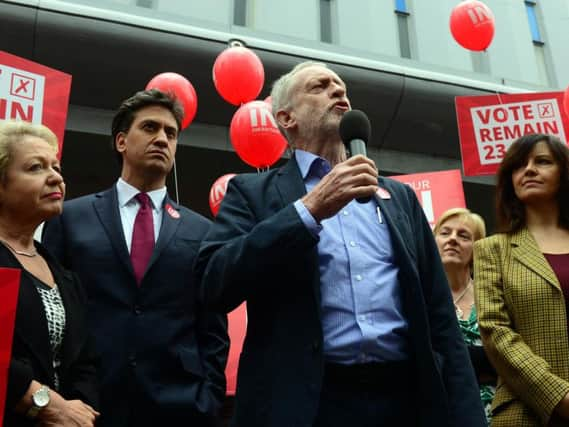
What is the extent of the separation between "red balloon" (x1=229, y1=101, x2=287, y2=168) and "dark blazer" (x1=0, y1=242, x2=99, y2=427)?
10.1ft

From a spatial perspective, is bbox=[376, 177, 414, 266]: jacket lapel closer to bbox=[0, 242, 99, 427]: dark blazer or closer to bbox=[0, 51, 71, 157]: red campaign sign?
bbox=[0, 242, 99, 427]: dark blazer

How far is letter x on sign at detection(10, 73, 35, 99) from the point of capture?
10.5 ft

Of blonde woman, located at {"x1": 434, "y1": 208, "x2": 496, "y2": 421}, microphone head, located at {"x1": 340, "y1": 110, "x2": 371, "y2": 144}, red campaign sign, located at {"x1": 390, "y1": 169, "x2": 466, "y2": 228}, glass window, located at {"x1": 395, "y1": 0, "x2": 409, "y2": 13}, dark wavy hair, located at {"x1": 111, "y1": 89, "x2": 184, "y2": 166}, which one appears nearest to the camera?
microphone head, located at {"x1": 340, "y1": 110, "x2": 371, "y2": 144}

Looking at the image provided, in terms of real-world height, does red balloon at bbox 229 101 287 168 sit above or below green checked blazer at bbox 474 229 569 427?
above

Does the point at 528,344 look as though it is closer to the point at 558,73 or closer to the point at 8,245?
the point at 8,245

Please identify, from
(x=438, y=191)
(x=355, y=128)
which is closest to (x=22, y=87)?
(x=355, y=128)

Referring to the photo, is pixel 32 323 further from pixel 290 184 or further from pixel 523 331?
pixel 523 331

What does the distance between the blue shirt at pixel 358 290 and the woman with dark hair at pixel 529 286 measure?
646 mm

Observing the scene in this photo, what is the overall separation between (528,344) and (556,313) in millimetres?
136

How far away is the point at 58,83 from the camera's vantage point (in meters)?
3.33

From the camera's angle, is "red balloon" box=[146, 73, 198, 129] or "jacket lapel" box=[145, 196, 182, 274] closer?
"jacket lapel" box=[145, 196, 182, 274]

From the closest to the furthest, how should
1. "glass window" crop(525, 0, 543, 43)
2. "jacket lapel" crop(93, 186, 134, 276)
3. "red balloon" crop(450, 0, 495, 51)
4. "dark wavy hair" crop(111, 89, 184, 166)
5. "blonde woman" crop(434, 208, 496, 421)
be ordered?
1. "jacket lapel" crop(93, 186, 134, 276)
2. "dark wavy hair" crop(111, 89, 184, 166)
3. "blonde woman" crop(434, 208, 496, 421)
4. "red balloon" crop(450, 0, 495, 51)
5. "glass window" crop(525, 0, 543, 43)

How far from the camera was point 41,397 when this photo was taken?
1657mm

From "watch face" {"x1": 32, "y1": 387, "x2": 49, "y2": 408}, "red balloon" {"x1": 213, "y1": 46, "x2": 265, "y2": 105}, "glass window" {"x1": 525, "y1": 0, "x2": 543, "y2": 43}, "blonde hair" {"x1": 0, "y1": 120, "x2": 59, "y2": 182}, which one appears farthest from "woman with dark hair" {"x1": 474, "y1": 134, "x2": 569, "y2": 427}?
"glass window" {"x1": 525, "y1": 0, "x2": 543, "y2": 43}
